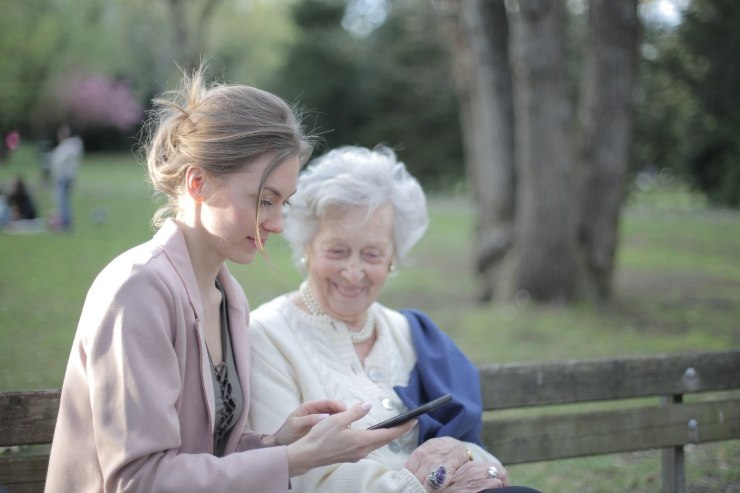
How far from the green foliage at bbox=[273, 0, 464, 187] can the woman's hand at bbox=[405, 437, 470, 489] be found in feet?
98.2

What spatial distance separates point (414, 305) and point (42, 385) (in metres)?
6.12

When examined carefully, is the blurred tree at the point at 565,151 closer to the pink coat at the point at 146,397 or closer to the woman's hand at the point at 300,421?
the woman's hand at the point at 300,421

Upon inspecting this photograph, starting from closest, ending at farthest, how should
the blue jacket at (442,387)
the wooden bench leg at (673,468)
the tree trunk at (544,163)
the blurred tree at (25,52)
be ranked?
1. the blue jacket at (442,387)
2. the wooden bench leg at (673,468)
3. the tree trunk at (544,163)
4. the blurred tree at (25,52)

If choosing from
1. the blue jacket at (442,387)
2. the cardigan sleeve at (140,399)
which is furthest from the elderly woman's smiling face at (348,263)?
the cardigan sleeve at (140,399)

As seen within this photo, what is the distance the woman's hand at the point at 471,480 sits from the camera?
2652 millimetres

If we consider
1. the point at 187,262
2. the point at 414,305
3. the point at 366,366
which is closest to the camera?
the point at 187,262

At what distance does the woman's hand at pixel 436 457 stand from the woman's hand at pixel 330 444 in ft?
1.86

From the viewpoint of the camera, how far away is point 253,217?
225 centimetres

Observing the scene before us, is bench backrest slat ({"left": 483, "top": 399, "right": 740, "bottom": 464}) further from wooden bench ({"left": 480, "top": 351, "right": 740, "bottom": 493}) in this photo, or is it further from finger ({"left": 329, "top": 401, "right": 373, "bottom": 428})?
finger ({"left": 329, "top": 401, "right": 373, "bottom": 428})

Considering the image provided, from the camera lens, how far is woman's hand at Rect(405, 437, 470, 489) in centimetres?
269

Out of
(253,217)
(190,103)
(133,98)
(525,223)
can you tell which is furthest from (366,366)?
(133,98)

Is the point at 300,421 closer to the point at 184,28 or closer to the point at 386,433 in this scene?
the point at 386,433

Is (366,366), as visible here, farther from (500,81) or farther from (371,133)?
(371,133)

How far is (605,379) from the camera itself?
3.54 meters
